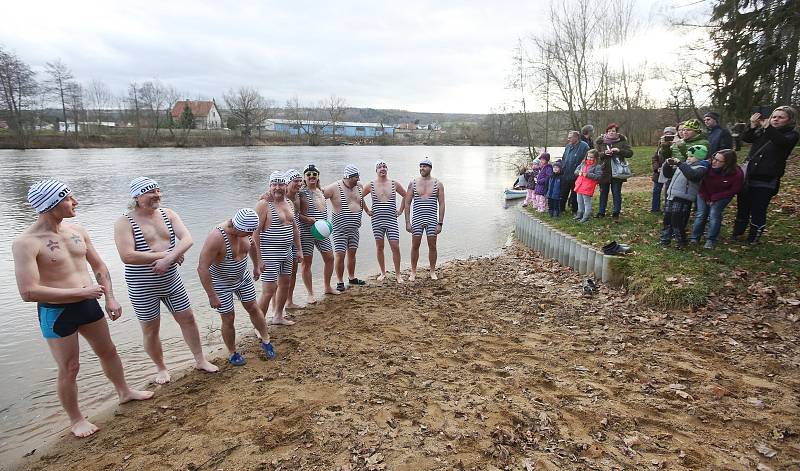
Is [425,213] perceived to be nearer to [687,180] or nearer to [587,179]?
[587,179]

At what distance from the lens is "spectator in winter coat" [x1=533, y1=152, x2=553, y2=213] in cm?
1083

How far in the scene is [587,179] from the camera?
29.5 ft

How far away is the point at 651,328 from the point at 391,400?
3342mm

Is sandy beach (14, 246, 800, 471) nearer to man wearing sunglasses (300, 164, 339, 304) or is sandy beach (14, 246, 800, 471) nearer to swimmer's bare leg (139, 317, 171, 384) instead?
swimmer's bare leg (139, 317, 171, 384)

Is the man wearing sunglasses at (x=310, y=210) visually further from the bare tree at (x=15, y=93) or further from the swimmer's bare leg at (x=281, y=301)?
A: the bare tree at (x=15, y=93)

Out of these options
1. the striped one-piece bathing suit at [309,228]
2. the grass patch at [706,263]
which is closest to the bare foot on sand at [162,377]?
the striped one-piece bathing suit at [309,228]

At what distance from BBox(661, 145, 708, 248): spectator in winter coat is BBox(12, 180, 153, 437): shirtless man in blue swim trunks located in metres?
7.52

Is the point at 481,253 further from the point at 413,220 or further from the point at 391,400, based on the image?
the point at 391,400

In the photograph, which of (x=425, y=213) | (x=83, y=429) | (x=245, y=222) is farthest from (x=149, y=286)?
(x=425, y=213)

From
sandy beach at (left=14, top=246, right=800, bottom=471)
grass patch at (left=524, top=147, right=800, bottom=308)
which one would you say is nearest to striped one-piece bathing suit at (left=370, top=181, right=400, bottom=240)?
sandy beach at (left=14, top=246, right=800, bottom=471)

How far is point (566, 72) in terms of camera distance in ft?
77.7

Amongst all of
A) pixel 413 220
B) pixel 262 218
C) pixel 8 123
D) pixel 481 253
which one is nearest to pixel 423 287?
pixel 413 220

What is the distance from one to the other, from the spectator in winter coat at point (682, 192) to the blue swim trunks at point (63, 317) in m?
7.58

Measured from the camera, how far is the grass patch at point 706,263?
5594 mm
